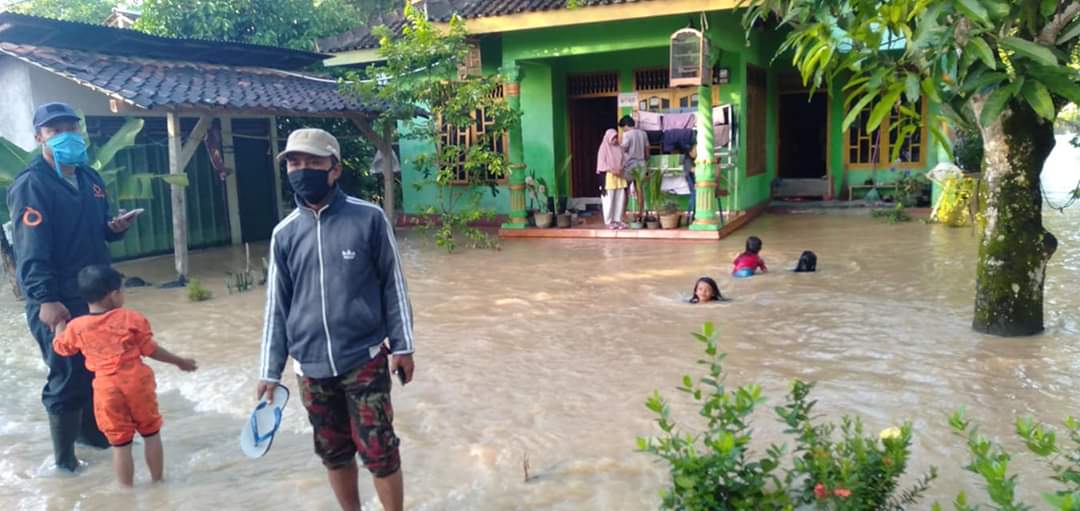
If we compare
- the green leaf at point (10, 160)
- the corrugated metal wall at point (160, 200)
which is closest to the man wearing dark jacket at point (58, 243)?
the green leaf at point (10, 160)

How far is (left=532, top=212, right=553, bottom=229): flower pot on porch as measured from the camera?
43.9 feet

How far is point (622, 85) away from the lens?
14211mm

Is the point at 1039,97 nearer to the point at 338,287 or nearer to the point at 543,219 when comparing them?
the point at 338,287

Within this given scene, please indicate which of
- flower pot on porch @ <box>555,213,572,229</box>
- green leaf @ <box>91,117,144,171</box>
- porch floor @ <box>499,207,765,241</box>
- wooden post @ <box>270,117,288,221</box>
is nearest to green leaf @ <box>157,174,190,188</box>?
green leaf @ <box>91,117,144,171</box>

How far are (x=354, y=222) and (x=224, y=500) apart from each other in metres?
1.72

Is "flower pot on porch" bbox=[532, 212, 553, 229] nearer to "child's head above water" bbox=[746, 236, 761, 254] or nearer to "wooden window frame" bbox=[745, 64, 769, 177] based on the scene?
"wooden window frame" bbox=[745, 64, 769, 177]

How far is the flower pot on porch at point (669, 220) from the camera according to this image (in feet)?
40.6

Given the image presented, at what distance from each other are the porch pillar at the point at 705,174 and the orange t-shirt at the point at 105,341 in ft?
29.7

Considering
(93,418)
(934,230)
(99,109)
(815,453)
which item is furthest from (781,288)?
(99,109)

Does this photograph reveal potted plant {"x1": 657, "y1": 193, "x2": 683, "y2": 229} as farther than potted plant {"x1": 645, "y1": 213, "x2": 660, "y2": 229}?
No

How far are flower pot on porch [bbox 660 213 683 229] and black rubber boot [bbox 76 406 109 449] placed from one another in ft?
29.1

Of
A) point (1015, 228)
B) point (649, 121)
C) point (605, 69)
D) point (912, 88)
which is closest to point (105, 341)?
point (912, 88)

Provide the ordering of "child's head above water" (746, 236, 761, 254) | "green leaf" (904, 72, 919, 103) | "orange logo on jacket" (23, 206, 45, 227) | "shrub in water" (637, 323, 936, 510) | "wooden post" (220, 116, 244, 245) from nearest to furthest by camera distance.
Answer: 1. "green leaf" (904, 72, 919, 103)
2. "shrub in water" (637, 323, 936, 510)
3. "orange logo on jacket" (23, 206, 45, 227)
4. "child's head above water" (746, 236, 761, 254)
5. "wooden post" (220, 116, 244, 245)

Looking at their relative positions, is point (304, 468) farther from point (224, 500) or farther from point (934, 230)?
point (934, 230)
